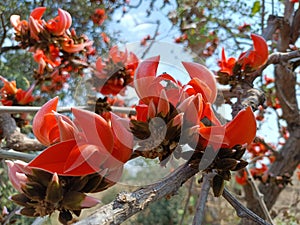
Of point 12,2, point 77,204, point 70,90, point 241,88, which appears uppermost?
point 77,204

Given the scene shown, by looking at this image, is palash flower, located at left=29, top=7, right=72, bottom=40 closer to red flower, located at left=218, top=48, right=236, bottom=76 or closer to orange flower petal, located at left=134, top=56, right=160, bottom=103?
red flower, located at left=218, top=48, right=236, bottom=76

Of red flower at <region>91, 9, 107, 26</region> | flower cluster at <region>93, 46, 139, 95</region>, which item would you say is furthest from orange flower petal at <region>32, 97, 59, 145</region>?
red flower at <region>91, 9, 107, 26</region>

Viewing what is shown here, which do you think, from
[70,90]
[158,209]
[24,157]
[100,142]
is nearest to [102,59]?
[24,157]

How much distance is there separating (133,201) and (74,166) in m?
0.09

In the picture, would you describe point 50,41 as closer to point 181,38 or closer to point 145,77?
point 145,77

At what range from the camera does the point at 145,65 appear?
0.54 metres

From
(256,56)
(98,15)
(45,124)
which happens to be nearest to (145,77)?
(45,124)

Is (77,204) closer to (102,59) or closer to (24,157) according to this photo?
(24,157)

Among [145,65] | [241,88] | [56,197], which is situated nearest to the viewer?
[56,197]

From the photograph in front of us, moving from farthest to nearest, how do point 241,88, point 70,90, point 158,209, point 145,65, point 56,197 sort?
1. point 158,209
2. point 70,90
3. point 241,88
4. point 145,65
5. point 56,197

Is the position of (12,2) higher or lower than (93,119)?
Result: lower

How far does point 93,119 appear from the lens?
45 cm

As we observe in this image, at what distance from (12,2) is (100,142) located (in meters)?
1.68

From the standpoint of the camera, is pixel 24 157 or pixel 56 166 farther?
pixel 24 157
